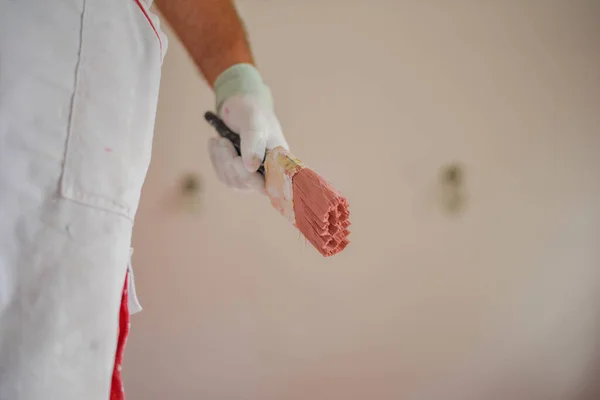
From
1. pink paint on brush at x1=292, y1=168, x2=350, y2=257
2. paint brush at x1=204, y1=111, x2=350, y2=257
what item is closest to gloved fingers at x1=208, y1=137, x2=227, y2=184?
paint brush at x1=204, y1=111, x2=350, y2=257

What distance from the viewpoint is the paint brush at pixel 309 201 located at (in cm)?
48

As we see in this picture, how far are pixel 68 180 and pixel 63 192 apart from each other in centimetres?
1

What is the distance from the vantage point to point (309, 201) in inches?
19.8

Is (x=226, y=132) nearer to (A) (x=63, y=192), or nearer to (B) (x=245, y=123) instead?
(B) (x=245, y=123)

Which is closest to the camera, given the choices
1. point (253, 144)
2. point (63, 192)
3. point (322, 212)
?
point (63, 192)

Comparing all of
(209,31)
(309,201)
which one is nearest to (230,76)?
(209,31)

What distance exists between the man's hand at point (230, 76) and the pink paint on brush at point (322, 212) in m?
0.16

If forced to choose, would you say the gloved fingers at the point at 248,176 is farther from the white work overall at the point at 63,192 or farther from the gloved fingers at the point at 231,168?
the white work overall at the point at 63,192

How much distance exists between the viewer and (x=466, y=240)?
1391 millimetres

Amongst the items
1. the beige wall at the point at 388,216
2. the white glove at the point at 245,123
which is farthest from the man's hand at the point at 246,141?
the beige wall at the point at 388,216

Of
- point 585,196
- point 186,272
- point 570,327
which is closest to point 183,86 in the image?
point 186,272

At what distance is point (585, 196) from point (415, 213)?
0.54 metres

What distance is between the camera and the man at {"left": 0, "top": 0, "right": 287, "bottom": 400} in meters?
0.35

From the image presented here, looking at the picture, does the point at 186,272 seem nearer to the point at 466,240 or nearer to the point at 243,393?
the point at 243,393
